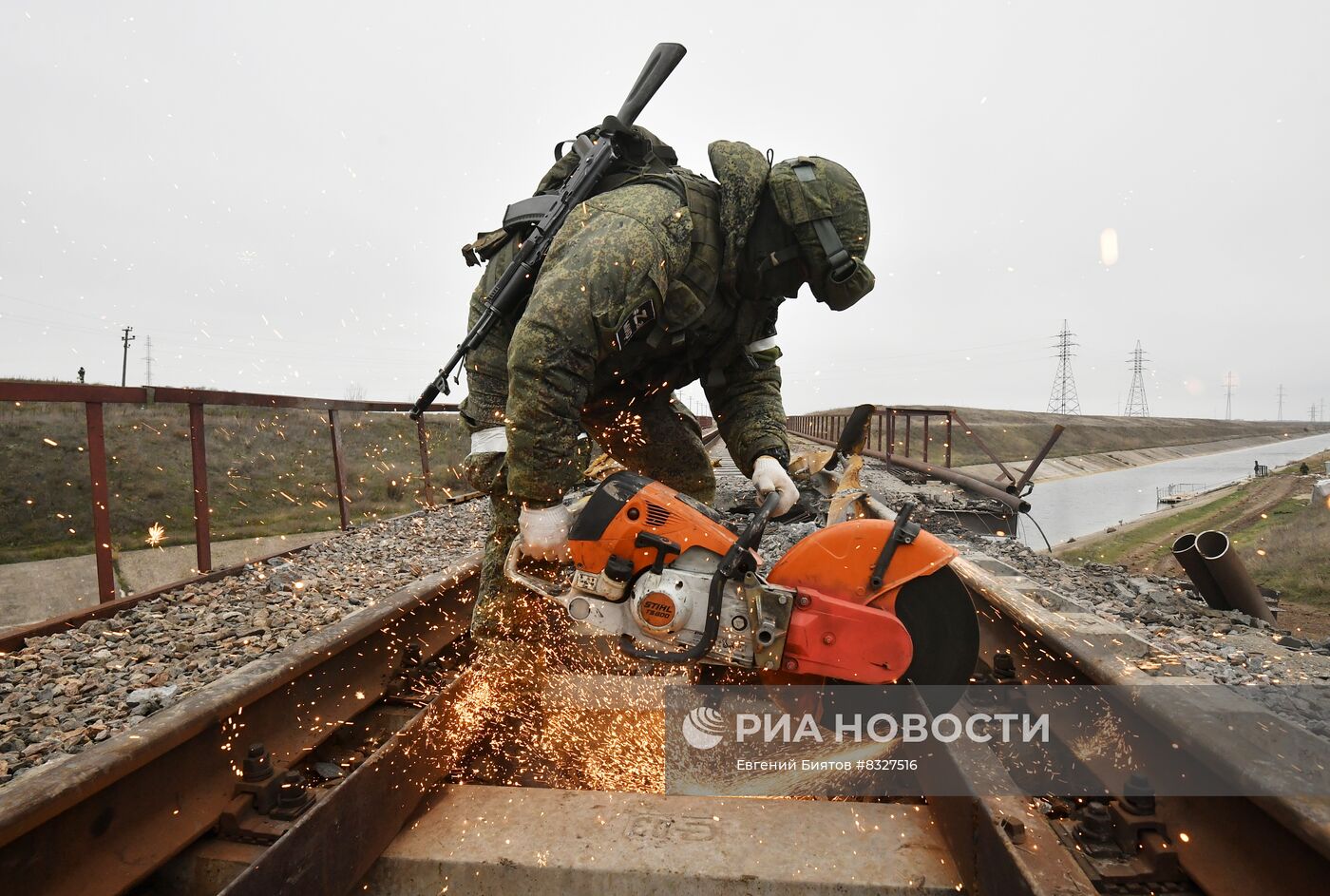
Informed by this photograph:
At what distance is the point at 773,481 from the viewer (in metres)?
2.79

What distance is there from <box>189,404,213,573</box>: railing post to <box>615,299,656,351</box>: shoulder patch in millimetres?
4066

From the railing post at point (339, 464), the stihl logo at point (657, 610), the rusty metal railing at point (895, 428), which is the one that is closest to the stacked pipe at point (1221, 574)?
the rusty metal railing at point (895, 428)

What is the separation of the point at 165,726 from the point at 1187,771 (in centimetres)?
261

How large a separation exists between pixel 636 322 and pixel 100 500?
3533 mm

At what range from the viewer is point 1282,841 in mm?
1465

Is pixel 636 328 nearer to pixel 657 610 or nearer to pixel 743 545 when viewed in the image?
pixel 743 545

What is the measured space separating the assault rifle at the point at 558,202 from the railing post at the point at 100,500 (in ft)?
8.18

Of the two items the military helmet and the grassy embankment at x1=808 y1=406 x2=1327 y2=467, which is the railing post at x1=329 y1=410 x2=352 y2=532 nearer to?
the military helmet

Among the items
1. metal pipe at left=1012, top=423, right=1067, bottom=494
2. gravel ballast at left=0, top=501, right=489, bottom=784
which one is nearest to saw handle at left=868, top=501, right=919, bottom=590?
gravel ballast at left=0, top=501, right=489, bottom=784

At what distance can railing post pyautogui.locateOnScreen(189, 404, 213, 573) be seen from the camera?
16.3ft

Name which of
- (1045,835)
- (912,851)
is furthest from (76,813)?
(1045,835)

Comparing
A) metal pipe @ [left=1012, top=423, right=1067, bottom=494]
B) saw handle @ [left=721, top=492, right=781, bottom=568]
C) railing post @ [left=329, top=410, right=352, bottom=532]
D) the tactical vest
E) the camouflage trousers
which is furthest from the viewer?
railing post @ [left=329, top=410, right=352, bottom=532]

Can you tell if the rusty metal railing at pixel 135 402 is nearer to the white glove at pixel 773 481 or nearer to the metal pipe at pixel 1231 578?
the white glove at pixel 773 481

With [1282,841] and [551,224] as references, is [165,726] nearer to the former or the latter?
[551,224]
